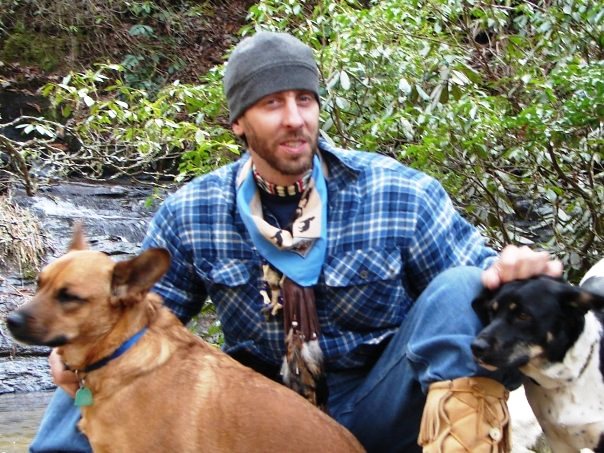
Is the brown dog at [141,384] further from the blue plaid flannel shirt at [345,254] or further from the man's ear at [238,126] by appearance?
the man's ear at [238,126]

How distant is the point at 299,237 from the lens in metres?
3.27

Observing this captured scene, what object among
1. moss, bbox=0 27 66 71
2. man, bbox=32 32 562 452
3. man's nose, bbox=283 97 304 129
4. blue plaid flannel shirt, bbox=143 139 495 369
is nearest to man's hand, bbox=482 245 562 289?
man, bbox=32 32 562 452


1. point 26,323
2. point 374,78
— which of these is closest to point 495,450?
point 26,323

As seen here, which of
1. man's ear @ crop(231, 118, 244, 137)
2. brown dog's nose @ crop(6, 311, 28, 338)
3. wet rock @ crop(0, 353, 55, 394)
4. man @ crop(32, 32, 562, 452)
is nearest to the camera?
brown dog's nose @ crop(6, 311, 28, 338)

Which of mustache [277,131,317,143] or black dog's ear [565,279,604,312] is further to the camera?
mustache [277,131,317,143]

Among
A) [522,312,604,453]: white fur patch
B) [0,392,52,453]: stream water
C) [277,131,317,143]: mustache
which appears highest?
[277,131,317,143]: mustache

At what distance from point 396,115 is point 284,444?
2.93m

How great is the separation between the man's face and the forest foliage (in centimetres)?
197

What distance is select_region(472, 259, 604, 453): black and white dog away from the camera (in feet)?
10.2

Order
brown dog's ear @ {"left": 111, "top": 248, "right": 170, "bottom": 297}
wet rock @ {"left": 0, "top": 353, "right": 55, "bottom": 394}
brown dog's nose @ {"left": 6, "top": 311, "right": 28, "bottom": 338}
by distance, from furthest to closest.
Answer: wet rock @ {"left": 0, "top": 353, "right": 55, "bottom": 394} < brown dog's ear @ {"left": 111, "top": 248, "right": 170, "bottom": 297} < brown dog's nose @ {"left": 6, "top": 311, "right": 28, "bottom": 338}

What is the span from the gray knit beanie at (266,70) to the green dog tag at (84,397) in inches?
46.1

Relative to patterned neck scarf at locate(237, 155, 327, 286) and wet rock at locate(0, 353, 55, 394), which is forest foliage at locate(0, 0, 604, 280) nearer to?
patterned neck scarf at locate(237, 155, 327, 286)

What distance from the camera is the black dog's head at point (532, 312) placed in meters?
3.10

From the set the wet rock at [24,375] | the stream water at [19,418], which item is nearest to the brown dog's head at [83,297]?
the stream water at [19,418]
